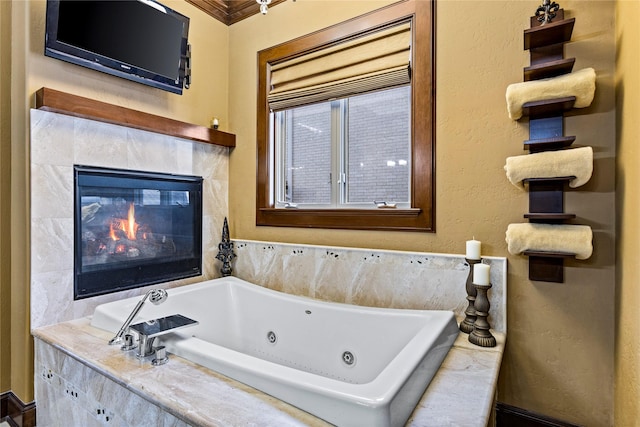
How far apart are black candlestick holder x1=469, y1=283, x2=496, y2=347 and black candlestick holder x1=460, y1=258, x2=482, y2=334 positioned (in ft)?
0.12

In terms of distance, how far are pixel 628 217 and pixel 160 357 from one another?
1.82 meters

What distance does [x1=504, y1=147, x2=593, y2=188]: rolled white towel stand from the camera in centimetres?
134

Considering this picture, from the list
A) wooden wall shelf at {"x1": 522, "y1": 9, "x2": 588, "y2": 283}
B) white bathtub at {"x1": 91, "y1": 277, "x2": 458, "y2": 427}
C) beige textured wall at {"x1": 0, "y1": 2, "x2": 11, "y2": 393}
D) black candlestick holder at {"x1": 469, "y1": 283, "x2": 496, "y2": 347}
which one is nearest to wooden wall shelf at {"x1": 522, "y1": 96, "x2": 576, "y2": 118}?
wooden wall shelf at {"x1": 522, "y1": 9, "x2": 588, "y2": 283}

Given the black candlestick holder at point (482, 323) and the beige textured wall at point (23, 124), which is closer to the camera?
the black candlestick holder at point (482, 323)

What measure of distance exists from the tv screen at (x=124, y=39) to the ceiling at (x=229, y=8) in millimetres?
495

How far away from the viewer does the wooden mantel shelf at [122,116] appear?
5.51 feet

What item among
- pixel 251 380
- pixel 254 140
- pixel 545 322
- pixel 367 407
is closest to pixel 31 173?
pixel 254 140

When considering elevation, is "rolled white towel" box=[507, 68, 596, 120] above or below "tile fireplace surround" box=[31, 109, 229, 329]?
above

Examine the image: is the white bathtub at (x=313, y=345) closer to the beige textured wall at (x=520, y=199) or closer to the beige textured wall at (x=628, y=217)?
the beige textured wall at (x=520, y=199)

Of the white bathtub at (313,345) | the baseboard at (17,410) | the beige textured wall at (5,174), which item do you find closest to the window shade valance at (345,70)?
the white bathtub at (313,345)

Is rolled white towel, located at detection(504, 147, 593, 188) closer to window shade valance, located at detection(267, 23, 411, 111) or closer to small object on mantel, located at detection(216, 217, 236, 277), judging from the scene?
window shade valance, located at detection(267, 23, 411, 111)

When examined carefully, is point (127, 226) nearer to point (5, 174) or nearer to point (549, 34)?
point (5, 174)

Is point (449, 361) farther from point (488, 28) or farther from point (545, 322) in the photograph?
point (488, 28)

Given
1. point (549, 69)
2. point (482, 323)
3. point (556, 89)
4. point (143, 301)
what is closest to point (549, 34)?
point (549, 69)
